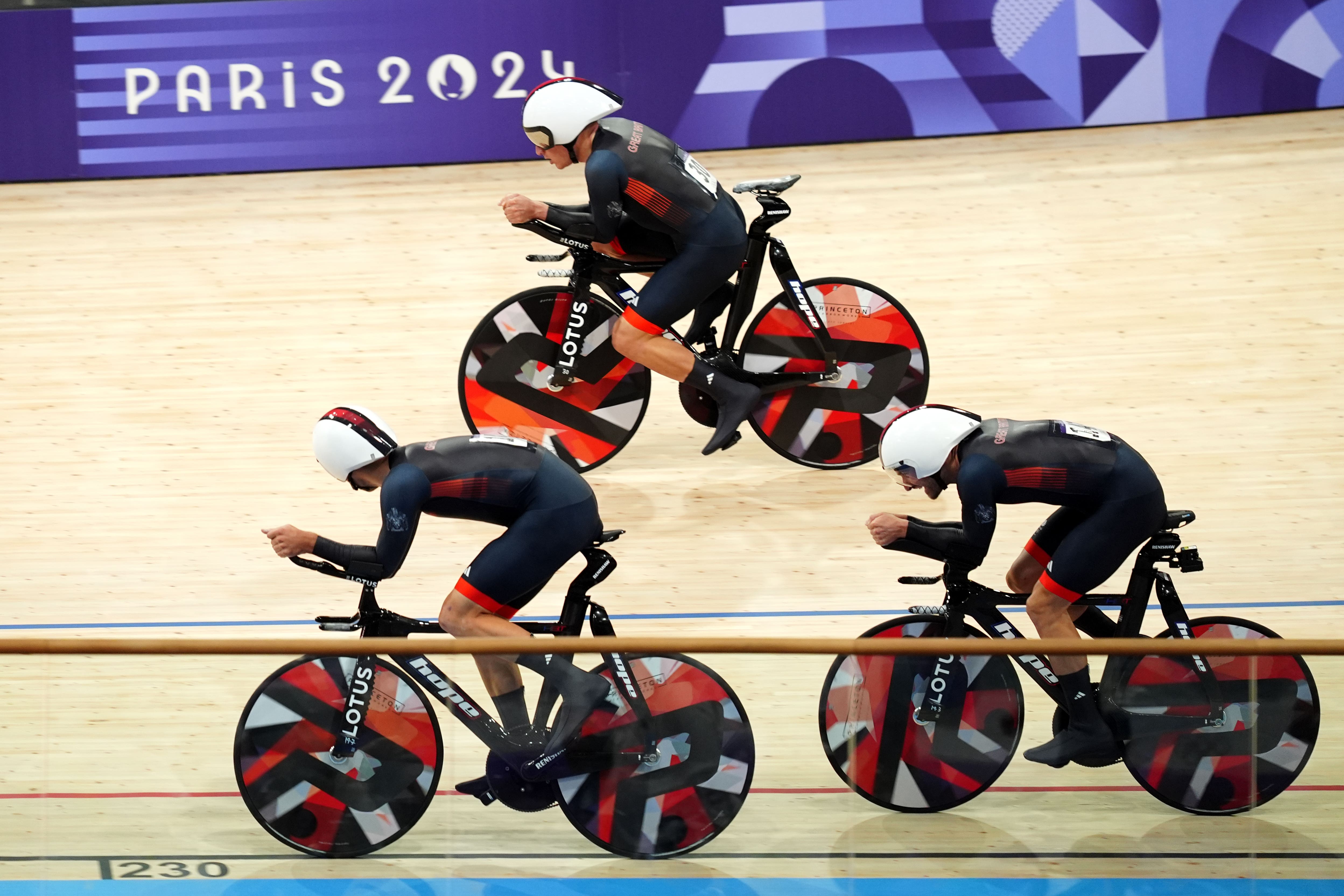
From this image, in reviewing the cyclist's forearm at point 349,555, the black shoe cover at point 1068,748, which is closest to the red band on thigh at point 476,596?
the cyclist's forearm at point 349,555

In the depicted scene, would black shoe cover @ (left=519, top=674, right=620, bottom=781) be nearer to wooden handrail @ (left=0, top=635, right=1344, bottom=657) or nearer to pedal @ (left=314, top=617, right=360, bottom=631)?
wooden handrail @ (left=0, top=635, right=1344, bottom=657)

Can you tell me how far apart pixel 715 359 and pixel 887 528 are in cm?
160

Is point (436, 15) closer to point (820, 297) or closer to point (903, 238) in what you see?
point (903, 238)

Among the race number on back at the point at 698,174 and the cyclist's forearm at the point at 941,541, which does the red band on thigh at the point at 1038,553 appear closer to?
the cyclist's forearm at the point at 941,541

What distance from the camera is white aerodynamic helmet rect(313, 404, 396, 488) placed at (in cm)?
431

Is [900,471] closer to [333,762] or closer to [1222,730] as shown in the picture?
[1222,730]

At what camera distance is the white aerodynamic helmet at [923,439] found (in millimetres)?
4316

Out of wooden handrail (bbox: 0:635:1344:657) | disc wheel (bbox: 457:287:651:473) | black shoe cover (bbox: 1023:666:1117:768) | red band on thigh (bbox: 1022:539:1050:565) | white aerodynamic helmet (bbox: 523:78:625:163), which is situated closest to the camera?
wooden handrail (bbox: 0:635:1344:657)

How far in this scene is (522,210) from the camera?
5.41 m

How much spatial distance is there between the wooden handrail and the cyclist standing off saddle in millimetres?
2018

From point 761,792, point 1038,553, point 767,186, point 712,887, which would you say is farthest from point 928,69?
point 712,887

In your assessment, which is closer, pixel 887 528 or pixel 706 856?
pixel 706 856

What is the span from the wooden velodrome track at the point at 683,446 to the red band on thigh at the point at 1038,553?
691mm

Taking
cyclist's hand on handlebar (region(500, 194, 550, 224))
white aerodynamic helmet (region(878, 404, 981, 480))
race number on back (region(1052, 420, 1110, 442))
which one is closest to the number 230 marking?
white aerodynamic helmet (region(878, 404, 981, 480))
